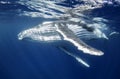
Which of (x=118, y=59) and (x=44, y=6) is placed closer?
(x=44, y=6)

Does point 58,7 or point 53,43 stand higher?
point 53,43

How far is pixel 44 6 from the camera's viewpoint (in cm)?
2016

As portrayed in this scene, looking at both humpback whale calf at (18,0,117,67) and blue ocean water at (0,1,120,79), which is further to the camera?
blue ocean water at (0,1,120,79)

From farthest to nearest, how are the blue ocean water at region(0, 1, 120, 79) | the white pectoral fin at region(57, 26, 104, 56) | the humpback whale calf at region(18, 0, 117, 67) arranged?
the blue ocean water at region(0, 1, 120, 79) → the humpback whale calf at region(18, 0, 117, 67) → the white pectoral fin at region(57, 26, 104, 56)

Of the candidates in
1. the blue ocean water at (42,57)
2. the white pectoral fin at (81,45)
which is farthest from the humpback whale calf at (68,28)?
the blue ocean water at (42,57)

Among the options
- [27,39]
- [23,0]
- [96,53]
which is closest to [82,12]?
[23,0]

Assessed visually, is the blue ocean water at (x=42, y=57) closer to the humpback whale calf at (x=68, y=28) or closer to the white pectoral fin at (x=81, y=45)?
the humpback whale calf at (x=68, y=28)

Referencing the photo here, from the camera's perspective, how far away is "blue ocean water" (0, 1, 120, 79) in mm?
29931

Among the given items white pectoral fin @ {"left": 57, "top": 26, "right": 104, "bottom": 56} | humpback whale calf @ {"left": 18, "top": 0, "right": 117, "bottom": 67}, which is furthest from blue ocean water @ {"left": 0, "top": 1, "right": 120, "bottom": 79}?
white pectoral fin @ {"left": 57, "top": 26, "right": 104, "bottom": 56}

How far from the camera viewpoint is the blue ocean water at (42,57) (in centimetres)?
2993

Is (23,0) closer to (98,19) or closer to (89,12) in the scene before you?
(89,12)

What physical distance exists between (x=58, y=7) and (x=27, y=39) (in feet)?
43.0

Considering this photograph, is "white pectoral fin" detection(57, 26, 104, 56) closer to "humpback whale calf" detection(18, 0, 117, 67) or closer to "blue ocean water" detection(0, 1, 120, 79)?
"humpback whale calf" detection(18, 0, 117, 67)

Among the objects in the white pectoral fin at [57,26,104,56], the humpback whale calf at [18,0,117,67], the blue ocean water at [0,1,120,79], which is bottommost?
the blue ocean water at [0,1,120,79]
